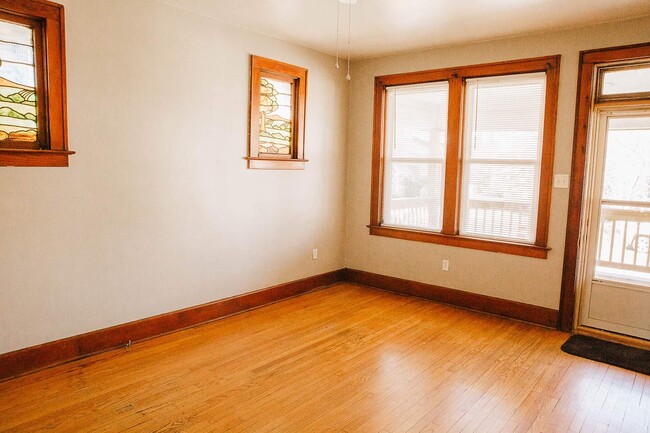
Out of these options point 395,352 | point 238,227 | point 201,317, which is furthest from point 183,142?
point 395,352

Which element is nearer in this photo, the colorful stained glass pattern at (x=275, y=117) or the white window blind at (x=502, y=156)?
the white window blind at (x=502, y=156)

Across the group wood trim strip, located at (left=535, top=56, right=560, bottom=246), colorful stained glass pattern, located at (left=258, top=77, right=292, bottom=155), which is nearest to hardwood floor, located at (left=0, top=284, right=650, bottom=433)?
wood trim strip, located at (left=535, top=56, right=560, bottom=246)

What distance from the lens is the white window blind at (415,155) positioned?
4.80 meters

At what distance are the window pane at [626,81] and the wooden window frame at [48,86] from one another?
4.26 metres

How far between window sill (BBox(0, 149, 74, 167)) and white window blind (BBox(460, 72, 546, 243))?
11.8 ft

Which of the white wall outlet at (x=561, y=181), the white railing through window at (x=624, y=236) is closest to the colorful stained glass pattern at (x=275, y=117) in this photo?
the white wall outlet at (x=561, y=181)

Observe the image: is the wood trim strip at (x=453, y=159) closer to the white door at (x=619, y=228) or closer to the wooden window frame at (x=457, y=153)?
the wooden window frame at (x=457, y=153)

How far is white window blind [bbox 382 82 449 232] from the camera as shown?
480 centimetres

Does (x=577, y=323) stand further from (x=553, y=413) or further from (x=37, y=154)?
(x=37, y=154)

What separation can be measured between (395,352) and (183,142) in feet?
8.03

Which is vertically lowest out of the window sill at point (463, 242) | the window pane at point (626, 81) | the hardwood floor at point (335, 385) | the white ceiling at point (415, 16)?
the hardwood floor at point (335, 385)

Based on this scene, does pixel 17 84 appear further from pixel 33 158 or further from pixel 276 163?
pixel 276 163

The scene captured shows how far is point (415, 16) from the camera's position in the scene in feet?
12.2

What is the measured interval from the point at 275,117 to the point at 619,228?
3329mm
